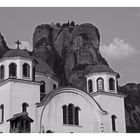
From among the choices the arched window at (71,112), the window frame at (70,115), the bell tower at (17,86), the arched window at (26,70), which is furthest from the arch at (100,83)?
the arched window at (26,70)

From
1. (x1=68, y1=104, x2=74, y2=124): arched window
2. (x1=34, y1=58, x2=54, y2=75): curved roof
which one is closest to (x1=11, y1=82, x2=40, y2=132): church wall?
(x1=68, y1=104, x2=74, y2=124): arched window

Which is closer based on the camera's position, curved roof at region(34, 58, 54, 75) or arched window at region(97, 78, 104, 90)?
arched window at region(97, 78, 104, 90)

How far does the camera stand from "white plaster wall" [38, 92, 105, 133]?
18.7 m

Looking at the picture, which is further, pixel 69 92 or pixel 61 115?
pixel 69 92

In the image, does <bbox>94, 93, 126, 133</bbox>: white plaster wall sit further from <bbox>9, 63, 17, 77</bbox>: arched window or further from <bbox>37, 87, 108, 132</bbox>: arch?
<bbox>9, 63, 17, 77</bbox>: arched window

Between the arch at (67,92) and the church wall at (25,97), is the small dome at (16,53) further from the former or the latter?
the arch at (67,92)

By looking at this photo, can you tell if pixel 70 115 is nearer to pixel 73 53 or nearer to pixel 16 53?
pixel 16 53

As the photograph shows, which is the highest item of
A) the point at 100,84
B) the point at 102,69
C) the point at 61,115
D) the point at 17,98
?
the point at 102,69

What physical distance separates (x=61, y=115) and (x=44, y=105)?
830 millimetres

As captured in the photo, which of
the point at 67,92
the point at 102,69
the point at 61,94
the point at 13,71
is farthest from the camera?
the point at 102,69

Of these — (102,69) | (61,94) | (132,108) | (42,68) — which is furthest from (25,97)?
(132,108)

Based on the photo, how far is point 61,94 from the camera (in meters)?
19.3

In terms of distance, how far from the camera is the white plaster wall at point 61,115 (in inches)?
736
